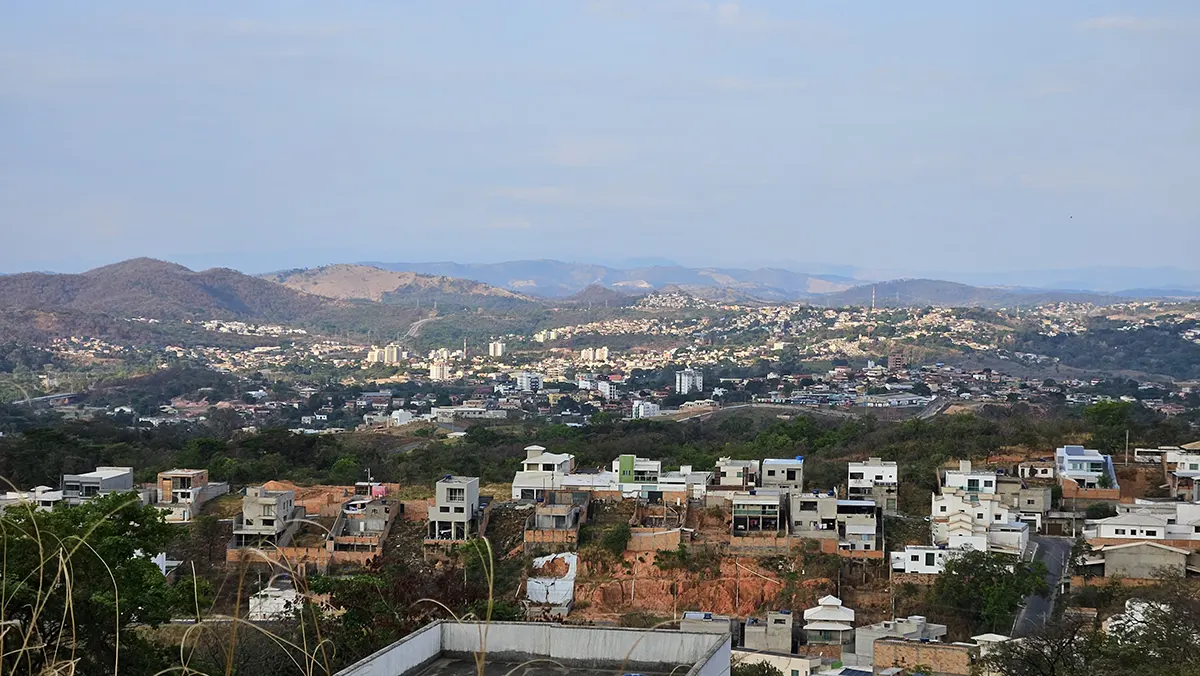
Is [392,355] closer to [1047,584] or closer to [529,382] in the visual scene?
[529,382]

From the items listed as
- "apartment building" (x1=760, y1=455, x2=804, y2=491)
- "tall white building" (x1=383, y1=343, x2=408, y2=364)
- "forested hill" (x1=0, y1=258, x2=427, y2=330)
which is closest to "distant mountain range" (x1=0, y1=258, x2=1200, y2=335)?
"forested hill" (x1=0, y1=258, x2=427, y2=330)

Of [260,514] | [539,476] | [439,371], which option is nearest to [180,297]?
[439,371]

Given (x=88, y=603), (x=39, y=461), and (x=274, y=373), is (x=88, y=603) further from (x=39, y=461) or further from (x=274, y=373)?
(x=274, y=373)

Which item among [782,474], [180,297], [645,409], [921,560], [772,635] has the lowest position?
[645,409]

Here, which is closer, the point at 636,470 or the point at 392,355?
the point at 636,470

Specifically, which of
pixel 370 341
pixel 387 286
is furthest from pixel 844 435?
pixel 387 286

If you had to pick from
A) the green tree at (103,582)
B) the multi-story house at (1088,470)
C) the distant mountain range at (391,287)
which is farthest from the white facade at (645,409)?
the distant mountain range at (391,287)
